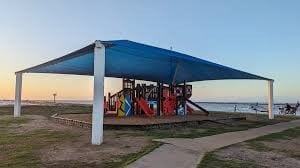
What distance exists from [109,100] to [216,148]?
12513 millimetres

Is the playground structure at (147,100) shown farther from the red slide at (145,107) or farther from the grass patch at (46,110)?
the grass patch at (46,110)

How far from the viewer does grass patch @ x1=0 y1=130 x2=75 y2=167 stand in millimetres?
6938

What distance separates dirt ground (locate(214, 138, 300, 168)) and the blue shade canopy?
4.61 meters

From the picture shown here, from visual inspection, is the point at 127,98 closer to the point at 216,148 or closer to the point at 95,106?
the point at 95,106

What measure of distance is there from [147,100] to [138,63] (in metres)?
3.64

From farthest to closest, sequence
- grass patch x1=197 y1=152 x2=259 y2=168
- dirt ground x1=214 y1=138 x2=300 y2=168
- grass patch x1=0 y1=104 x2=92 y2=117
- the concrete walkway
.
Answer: grass patch x1=0 y1=104 x2=92 y2=117 < dirt ground x1=214 y1=138 x2=300 y2=168 < grass patch x1=197 y1=152 x2=259 y2=168 < the concrete walkway

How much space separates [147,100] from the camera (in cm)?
2031

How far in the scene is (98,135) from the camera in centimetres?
962

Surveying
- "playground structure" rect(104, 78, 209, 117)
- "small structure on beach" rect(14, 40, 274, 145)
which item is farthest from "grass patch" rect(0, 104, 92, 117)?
"small structure on beach" rect(14, 40, 274, 145)

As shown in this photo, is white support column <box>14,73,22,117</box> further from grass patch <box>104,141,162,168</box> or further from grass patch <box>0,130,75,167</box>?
grass patch <box>104,141,162,168</box>

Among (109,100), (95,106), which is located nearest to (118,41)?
(95,106)

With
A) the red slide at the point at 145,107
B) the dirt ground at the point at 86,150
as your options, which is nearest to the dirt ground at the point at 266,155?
the dirt ground at the point at 86,150

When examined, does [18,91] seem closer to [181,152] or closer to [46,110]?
[46,110]

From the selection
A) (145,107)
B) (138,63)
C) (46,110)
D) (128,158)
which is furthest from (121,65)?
(46,110)
